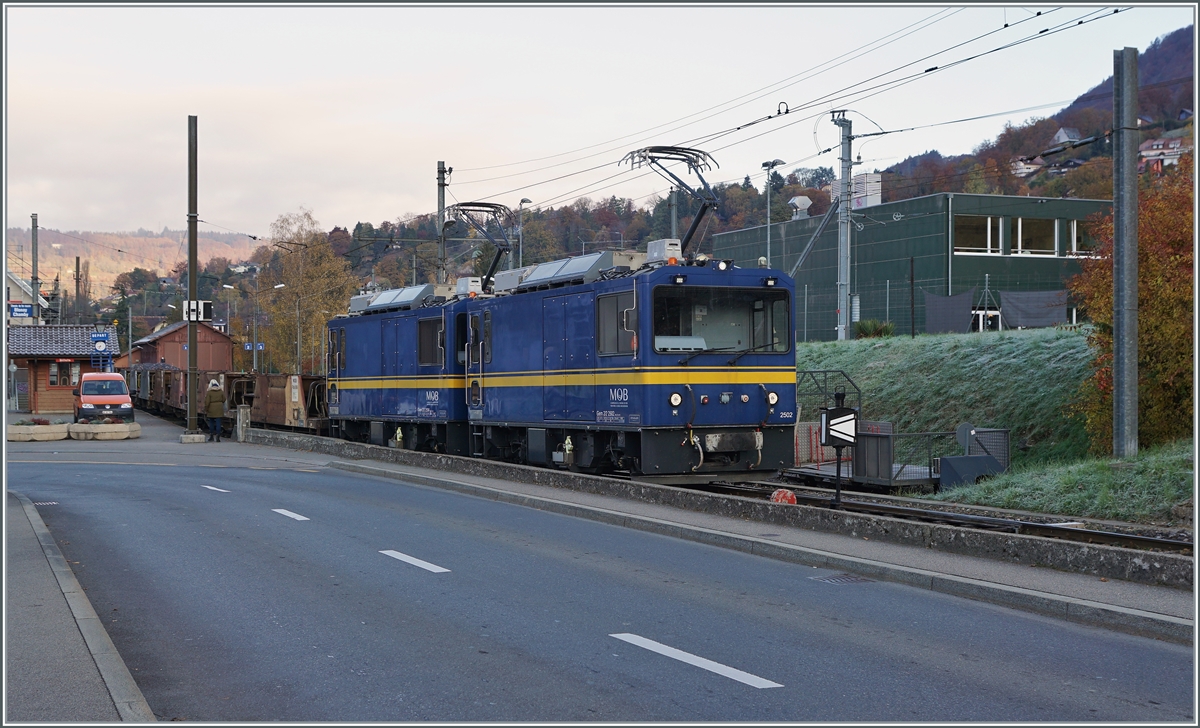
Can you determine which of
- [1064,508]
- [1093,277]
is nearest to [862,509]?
[1064,508]

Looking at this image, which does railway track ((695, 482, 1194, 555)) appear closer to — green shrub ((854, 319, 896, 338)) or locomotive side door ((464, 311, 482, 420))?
locomotive side door ((464, 311, 482, 420))

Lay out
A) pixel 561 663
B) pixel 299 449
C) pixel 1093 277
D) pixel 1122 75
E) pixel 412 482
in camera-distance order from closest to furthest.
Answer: pixel 561 663, pixel 1122 75, pixel 1093 277, pixel 412 482, pixel 299 449

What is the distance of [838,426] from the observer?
1494 cm

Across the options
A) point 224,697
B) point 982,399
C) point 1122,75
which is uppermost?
point 1122,75

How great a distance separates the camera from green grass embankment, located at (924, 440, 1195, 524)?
558 inches

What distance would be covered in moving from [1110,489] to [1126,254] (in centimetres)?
350

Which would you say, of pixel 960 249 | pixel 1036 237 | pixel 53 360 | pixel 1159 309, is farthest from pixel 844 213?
pixel 53 360

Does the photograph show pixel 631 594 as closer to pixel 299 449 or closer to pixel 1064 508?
pixel 1064 508

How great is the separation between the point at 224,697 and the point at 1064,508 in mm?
11953

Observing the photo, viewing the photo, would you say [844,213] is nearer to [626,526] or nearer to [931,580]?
[626,526]

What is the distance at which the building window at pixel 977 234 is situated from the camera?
56.0 metres

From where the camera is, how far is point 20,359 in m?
52.7

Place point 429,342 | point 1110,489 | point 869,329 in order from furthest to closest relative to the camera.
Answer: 1. point 869,329
2. point 429,342
3. point 1110,489

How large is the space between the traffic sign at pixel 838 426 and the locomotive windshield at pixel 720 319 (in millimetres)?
3002
